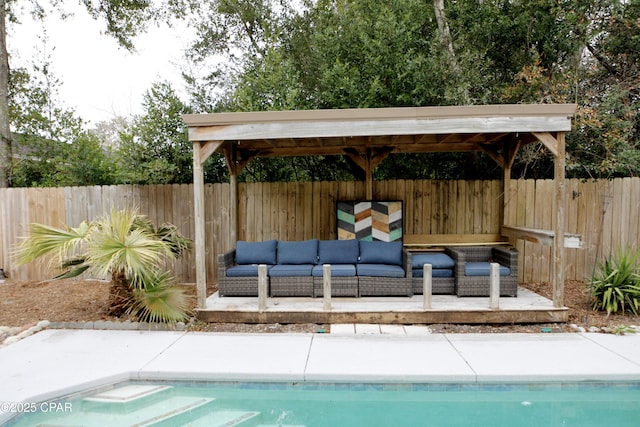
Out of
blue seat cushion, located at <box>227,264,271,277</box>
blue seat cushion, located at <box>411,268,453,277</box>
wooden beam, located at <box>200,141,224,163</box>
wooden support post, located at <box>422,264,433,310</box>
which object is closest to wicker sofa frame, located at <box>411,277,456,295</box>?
blue seat cushion, located at <box>411,268,453,277</box>

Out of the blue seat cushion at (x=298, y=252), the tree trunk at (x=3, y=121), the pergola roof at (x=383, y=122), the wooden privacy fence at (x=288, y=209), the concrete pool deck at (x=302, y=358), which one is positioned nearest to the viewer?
the concrete pool deck at (x=302, y=358)

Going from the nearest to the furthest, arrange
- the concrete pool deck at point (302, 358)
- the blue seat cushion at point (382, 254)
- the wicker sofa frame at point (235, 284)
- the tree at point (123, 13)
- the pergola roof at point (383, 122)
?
the concrete pool deck at point (302, 358) → the pergola roof at point (383, 122) → the wicker sofa frame at point (235, 284) → the blue seat cushion at point (382, 254) → the tree at point (123, 13)

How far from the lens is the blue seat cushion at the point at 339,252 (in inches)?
225

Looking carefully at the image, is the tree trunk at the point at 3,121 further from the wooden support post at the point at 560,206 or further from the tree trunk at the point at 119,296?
the wooden support post at the point at 560,206

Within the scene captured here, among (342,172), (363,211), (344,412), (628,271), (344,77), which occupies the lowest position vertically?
(344,412)

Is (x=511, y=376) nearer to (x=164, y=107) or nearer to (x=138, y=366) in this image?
(x=138, y=366)

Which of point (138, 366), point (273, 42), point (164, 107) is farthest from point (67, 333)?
point (273, 42)

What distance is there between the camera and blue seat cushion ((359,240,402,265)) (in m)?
5.48

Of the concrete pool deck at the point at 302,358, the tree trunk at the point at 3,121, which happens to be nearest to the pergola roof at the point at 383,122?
the concrete pool deck at the point at 302,358

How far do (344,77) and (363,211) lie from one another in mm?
2407

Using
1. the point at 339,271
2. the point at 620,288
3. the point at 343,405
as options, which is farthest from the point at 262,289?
the point at 620,288

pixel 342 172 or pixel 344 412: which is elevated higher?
pixel 342 172

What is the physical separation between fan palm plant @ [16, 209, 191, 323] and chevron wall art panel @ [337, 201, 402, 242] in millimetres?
2969

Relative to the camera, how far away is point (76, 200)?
22.4 ft
